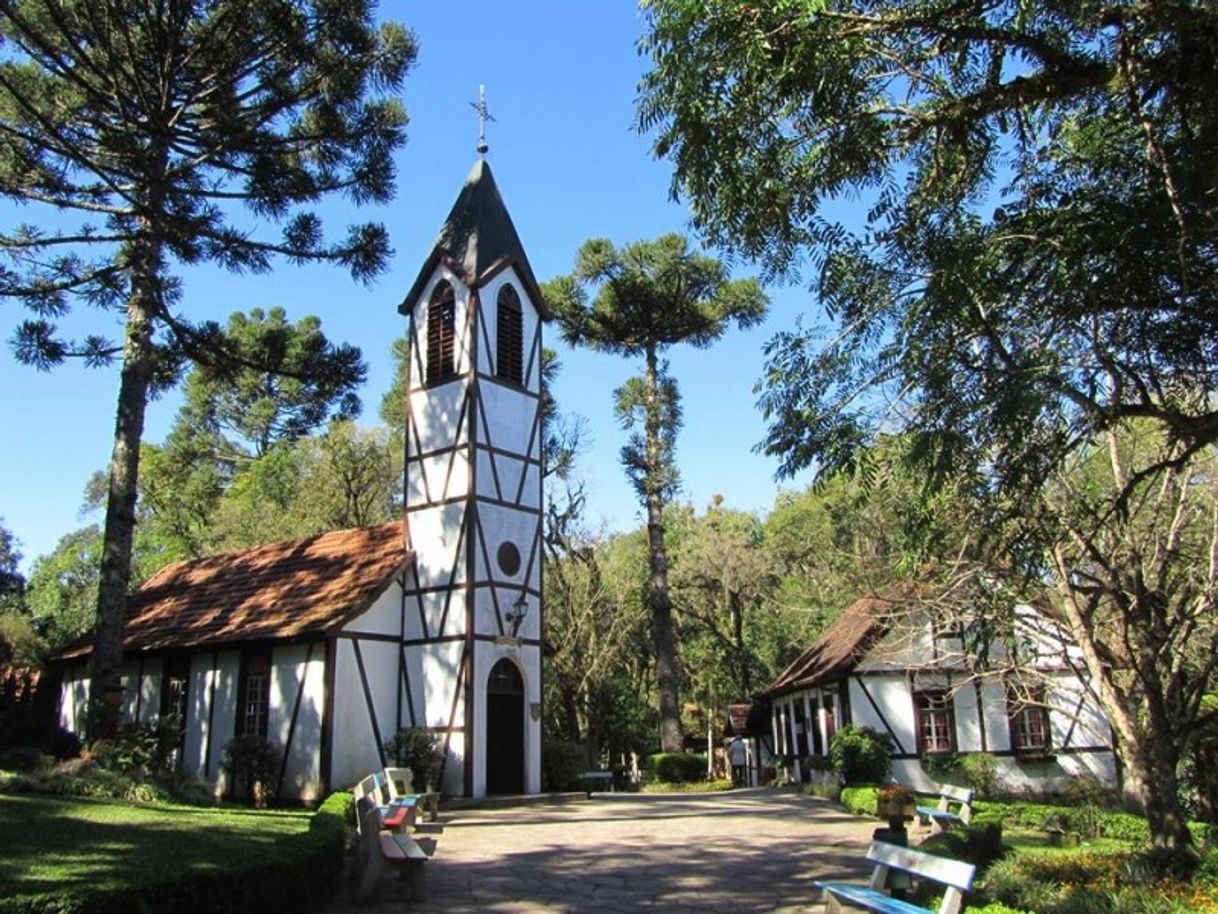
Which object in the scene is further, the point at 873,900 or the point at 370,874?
the point at 370,874

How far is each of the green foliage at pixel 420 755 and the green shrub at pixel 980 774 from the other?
10.8 meters

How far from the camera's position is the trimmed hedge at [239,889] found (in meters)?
5.84

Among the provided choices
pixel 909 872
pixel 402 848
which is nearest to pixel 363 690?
pixel 402 848

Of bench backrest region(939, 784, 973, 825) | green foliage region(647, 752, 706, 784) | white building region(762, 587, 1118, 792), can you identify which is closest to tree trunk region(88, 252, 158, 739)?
bench backrest region(939, 784, 973, 825)

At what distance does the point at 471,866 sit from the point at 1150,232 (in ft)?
28.0

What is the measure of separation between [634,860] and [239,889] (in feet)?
16.0

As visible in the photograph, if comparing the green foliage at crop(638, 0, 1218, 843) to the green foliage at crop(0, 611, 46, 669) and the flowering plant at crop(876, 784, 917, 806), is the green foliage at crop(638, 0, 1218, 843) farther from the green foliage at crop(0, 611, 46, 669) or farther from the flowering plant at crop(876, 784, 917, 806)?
the green foliage at crop(0, 611, 46, 669)

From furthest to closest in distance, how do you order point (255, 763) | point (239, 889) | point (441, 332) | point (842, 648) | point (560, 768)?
point (842, 648) < point (441, 332) < point (560, 768) < point (255, 763) < point (239, 889)

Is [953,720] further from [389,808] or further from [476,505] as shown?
[389,808]

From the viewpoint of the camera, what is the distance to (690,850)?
11.5 meters

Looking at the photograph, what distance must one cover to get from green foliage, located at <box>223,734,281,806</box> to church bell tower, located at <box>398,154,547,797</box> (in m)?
2.62

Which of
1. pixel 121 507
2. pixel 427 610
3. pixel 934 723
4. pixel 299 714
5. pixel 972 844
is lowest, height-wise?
pixel 972 844

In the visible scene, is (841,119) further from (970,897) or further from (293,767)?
(293,767)

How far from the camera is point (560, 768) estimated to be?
21078 millimetres
